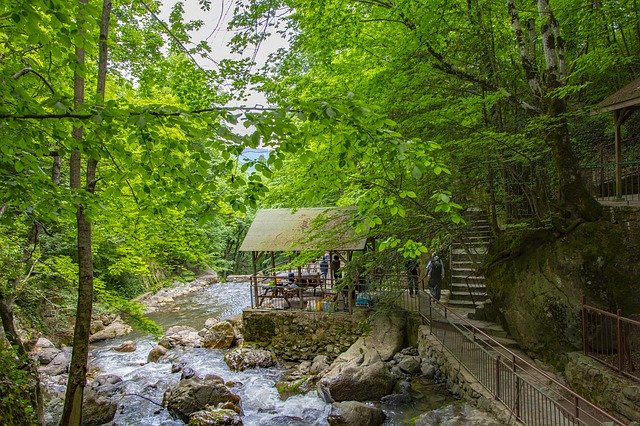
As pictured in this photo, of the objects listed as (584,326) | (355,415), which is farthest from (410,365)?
(584,326)

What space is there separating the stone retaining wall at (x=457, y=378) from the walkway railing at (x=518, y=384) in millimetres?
109

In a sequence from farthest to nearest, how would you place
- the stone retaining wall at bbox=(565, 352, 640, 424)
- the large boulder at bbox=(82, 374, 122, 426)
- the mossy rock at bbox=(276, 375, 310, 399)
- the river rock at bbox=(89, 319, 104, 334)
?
1. the river rock at bbox=(89, 319, 104, 334)
2. the mossy rock at bbox=(276, 375, 310, 399)
3. the large boulder at bbox=(82, 374, 122, 426)
4. the stone retaining wall at bbox=(565, 352, 640, 424)

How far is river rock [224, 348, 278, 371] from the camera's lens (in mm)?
13508

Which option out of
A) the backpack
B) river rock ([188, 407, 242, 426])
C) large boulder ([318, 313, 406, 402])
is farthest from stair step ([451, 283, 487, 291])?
river rock ([188, 407, 242, 426])

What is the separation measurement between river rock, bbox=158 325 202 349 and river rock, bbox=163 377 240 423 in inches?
224

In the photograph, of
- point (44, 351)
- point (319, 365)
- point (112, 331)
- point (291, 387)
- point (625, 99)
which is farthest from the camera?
point (112, 331)

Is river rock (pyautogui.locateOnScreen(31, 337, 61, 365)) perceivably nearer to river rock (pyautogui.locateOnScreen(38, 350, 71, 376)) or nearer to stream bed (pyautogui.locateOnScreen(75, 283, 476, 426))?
river rock (pyautogui.locateOnScreen(38, 350, 71, 376))

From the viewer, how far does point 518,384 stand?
265 inches

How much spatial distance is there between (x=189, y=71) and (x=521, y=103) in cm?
665

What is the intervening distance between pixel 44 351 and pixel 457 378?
518 inches

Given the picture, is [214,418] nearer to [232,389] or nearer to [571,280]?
[232,389]

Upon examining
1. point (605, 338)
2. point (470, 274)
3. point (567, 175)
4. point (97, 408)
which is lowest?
point (97, 408)

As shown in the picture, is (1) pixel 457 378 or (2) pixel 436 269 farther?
(2) pixel 436 269

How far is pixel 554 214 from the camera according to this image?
30.5 ft
